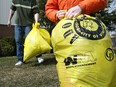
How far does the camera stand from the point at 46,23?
11.9 metres

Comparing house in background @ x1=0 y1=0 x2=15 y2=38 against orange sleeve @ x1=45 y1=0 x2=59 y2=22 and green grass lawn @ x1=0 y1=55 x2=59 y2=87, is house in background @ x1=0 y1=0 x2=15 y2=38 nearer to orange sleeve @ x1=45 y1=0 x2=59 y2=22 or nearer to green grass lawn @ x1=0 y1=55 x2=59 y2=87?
green grass lawn @ x1=0 y1=55 x2=59 y2=87

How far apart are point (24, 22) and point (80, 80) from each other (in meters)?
4.68

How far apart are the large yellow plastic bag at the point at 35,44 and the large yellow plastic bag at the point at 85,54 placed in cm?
379

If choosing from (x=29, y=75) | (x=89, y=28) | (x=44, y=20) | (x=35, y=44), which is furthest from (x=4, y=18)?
(x=89, y=28)

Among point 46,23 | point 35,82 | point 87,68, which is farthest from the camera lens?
point 46,23

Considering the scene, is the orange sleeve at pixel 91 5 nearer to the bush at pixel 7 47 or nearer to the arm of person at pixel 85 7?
the arm of person at pixel 85 7

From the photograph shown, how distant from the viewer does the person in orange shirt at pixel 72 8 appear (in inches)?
121

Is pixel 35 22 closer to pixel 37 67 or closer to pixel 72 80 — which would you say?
pixel 37 67

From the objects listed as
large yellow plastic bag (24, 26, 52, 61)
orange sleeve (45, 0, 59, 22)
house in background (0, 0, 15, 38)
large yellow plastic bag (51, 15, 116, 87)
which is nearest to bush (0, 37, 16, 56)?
house in background (0, 0, 15, 38)

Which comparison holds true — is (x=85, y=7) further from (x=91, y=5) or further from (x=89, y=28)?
(x=89, y=28)

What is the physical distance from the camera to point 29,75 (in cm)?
612

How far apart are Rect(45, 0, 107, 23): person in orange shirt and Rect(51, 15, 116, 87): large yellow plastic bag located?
0.34ft

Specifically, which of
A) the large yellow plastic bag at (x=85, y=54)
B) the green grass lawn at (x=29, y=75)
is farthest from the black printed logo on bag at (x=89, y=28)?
the green grass lawn at (x=29, y=75)

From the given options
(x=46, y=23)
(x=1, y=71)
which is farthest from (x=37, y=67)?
(x=46, y=23)
